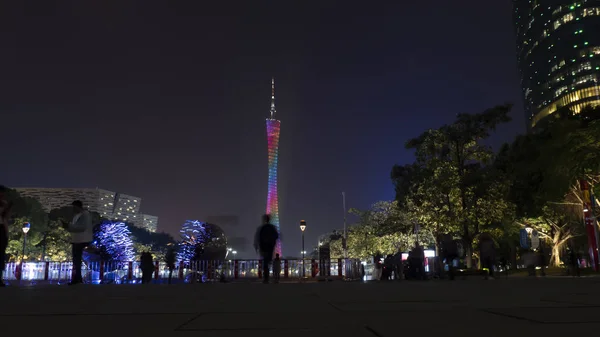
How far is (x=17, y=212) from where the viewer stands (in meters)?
65.2

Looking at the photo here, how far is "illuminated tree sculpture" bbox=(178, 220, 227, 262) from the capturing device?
24.4m

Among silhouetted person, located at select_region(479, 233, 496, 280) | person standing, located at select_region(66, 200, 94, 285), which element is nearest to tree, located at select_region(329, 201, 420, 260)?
silhouetted person, located at select_region(479, 233, 496, 280)

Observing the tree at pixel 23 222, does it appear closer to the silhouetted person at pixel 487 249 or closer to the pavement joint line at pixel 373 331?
the silhouetted person at pixel 487 249

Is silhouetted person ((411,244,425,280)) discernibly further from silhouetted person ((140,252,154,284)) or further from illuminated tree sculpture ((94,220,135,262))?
illuminated tree sculpture ((94,220,135,262))

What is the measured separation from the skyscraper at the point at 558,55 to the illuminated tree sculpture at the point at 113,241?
355 ft

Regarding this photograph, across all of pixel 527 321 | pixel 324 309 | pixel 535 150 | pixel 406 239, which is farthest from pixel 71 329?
pixel 406 239

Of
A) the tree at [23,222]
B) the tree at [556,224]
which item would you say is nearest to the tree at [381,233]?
the tree at [556,224]

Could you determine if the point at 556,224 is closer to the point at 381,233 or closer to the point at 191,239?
the point at 381,233

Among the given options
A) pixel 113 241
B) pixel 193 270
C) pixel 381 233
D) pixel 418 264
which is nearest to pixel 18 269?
pixel 113 241

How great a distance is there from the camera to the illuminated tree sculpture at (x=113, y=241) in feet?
79.3

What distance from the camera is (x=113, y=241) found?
2453cm

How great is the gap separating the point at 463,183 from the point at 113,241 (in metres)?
23.5

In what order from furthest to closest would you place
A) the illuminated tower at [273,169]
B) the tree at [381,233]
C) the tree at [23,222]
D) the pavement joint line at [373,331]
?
the illuminated tower at [273,169], the tree at [23,222], the tree at [381,233], the pavement joint line at [373,331]

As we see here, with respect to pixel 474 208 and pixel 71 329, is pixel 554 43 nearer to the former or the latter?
pixel 474 208
